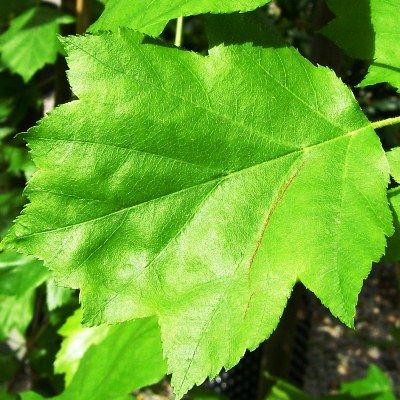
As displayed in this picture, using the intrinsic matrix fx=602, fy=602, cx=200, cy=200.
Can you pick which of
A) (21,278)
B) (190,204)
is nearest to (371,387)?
(21,278)

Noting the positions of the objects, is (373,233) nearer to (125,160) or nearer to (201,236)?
(201,236)

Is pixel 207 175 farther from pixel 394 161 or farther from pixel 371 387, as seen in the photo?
pixel 371 387

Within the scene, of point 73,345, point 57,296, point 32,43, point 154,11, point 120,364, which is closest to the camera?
point 154,11

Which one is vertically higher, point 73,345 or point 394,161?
point 394,161

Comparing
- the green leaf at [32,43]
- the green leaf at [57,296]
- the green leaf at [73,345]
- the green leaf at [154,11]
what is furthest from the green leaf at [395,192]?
the green leaf at [32,43]

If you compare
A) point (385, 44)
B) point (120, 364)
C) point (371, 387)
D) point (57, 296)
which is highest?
point (385, 44)

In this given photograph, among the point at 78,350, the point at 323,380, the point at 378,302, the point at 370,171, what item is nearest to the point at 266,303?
the point at 370,171

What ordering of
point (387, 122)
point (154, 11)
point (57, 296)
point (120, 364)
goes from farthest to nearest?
point (57, 296), point (120, 364), point (387, 122), point (154, 11)
